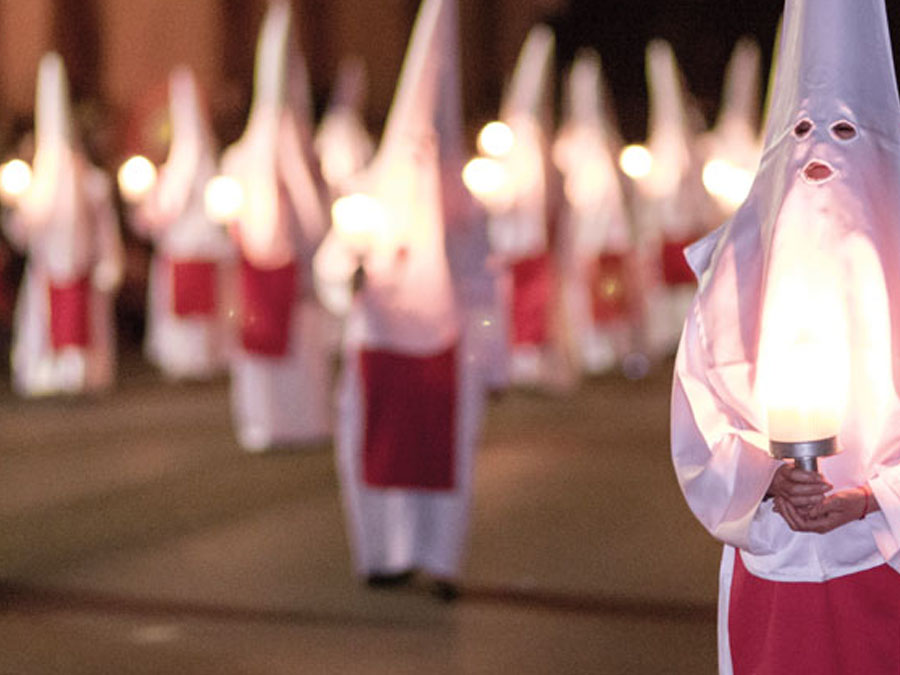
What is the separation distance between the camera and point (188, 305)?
13078mm

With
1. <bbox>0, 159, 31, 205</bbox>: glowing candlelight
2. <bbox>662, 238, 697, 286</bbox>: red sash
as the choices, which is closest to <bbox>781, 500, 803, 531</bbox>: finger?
<bbox>0, 159, 31, 205</bbox>: glowing candlelight

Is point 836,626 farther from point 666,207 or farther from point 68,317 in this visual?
point 666,207

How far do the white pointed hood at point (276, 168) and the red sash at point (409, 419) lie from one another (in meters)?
3.93

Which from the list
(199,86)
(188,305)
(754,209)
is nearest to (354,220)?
(754,209)

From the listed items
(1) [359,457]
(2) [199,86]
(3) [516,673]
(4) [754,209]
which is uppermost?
(2) [199,86]

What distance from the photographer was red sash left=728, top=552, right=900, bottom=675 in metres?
3.04

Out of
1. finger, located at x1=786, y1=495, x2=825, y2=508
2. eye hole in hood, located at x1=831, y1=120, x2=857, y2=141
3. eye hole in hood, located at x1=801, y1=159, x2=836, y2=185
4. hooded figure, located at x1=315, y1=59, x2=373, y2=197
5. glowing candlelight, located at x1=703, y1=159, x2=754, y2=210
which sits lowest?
finger, located at x1=786, y1=495, x2=825, y2=508

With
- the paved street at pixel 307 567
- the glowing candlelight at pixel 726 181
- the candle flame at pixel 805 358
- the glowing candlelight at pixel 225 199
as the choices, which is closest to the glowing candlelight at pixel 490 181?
the glowing candlelight at pixel 225 199

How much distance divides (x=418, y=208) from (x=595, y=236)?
8.63 meters

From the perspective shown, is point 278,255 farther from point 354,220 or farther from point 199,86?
point 199,86

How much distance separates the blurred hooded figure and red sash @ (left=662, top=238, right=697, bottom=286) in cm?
56

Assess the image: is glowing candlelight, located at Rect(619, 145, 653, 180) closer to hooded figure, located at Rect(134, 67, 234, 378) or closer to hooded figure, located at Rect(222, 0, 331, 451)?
hooded figure, located at Rect(134, 67, 234, 378)

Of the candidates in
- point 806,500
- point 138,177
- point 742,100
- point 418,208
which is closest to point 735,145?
point 742,100

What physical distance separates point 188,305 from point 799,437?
35.3 ft
